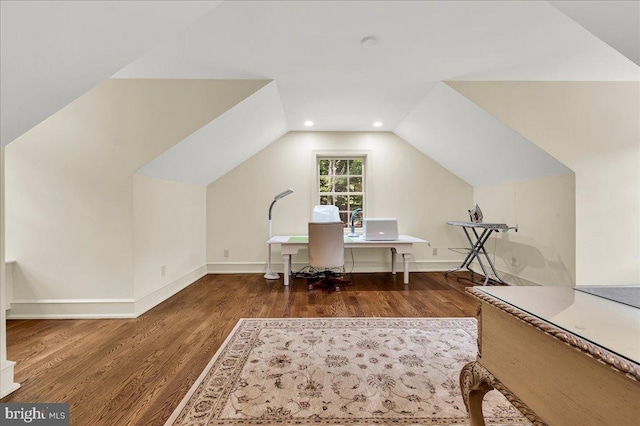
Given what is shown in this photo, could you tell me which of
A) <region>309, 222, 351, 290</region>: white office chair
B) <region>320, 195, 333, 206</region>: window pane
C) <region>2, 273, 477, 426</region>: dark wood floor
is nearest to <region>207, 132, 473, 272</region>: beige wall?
<region>320, 195, 333, 206</region>: window pane

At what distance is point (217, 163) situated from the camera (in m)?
3.79

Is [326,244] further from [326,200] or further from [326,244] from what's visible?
[326,200]

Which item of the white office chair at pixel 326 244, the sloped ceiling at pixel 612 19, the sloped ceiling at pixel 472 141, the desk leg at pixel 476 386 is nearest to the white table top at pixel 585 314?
the desk leg at pixel 476 386

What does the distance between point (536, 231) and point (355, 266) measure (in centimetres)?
250

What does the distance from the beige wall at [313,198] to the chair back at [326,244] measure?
1041 millimetres

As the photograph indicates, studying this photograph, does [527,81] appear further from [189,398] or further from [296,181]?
[189,398]

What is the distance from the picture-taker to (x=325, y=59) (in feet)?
8.03

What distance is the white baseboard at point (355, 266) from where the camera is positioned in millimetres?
4380

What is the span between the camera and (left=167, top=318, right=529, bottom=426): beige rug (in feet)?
4.33

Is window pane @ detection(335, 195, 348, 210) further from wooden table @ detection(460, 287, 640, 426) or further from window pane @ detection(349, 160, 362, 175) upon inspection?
wooden table @ detection(460, 287, 640, 426)

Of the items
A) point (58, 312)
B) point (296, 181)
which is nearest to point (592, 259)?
point (296, 181)

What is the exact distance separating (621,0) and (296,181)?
12.4 ft

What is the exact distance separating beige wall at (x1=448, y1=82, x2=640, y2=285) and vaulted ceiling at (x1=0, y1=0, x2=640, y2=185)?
5.9 inches

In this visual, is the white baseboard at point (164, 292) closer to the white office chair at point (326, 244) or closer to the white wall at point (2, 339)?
the white wall at point (2, 339)
